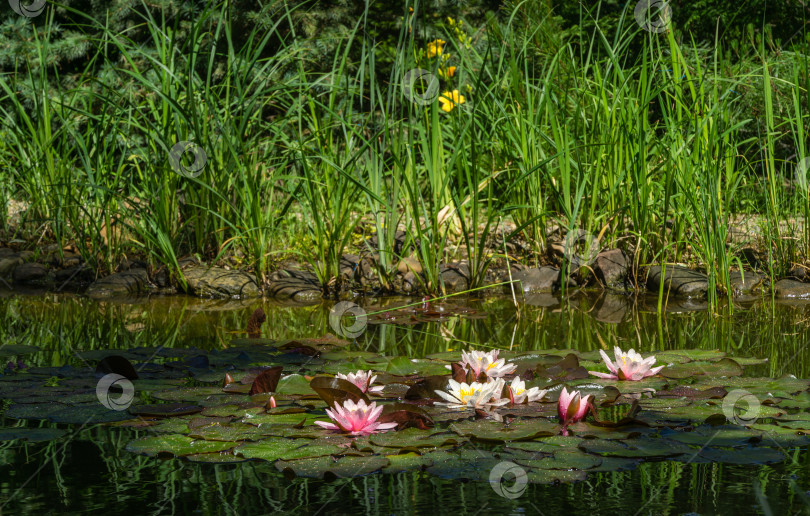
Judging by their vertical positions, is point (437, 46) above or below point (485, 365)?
above

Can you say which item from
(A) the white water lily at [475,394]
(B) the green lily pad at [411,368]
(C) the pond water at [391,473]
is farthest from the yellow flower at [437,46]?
(A) the white water lily at [475,394]

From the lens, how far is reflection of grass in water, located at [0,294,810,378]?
9.08 ft

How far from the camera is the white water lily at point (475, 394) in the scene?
187 cm

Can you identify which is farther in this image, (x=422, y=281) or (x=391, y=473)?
(x=422, y=281)

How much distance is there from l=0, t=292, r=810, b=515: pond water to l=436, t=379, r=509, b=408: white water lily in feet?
1.26

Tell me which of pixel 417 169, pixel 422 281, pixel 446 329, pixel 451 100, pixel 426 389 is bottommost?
pixel 426 389

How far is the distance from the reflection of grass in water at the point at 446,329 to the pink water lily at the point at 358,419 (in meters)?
1.03

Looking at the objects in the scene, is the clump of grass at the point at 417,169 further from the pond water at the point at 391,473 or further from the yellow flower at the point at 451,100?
the pond water at the point at 391,473

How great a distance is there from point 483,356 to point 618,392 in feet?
1.25

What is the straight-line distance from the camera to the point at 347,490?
1440 millimetres

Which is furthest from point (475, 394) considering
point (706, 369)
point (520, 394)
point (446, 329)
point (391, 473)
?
point (446, 329)

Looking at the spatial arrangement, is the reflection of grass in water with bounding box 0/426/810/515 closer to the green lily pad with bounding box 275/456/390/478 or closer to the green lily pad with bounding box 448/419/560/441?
the green lily pad with bounding box 275/456/390/478

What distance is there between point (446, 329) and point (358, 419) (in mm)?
1551

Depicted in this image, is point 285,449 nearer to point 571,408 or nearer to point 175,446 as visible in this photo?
point 175,446
